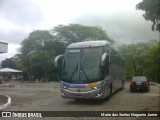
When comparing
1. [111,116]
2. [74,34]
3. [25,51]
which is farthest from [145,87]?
[25,51]

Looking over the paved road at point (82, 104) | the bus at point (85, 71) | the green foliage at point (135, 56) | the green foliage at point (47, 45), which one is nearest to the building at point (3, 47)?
the paved road at point (82, 104)

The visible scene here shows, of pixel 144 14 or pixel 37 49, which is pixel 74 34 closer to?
Answer: pixel 37 49

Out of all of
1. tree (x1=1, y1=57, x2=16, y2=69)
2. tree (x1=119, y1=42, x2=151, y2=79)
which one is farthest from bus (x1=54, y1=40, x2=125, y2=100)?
tree (x1=1, y1=57, x2=16, y2=69)

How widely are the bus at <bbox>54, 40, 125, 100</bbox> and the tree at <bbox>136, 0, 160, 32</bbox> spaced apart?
3424 millimetres

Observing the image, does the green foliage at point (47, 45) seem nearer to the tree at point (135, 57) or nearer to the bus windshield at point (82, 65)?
the tree at point (135, 57)

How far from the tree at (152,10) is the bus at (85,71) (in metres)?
3.42

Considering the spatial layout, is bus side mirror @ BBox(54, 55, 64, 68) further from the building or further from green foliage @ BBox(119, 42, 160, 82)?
green foliage @ BBox(119, 42, 160, 82)

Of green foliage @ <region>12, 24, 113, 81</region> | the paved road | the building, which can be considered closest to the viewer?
the paved road

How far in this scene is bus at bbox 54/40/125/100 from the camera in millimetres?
18109

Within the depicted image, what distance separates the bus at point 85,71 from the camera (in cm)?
1811

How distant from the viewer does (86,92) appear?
59.0 feet

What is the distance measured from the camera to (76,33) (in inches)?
2844

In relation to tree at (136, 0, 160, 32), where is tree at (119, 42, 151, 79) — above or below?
below

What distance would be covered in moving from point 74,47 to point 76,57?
31.8 inches
